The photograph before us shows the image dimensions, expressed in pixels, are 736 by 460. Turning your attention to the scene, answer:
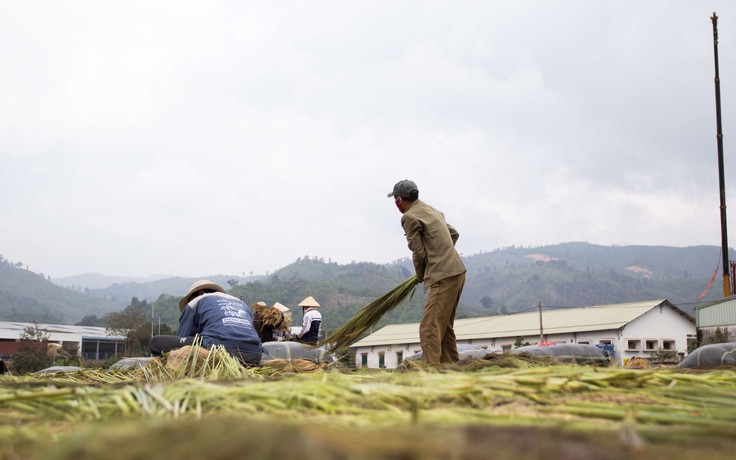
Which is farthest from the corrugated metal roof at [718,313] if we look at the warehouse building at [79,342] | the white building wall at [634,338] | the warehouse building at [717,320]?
the warehouse building at [79,342]

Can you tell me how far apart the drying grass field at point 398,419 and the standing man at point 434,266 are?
9.86 feet

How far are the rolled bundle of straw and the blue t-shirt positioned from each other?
1.07m

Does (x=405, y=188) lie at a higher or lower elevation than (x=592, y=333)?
higher

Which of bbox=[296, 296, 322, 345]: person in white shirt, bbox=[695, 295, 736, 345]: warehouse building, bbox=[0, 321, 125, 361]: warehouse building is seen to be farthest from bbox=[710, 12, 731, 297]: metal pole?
bbox=[0, 321, 125, 361]: warehouse building

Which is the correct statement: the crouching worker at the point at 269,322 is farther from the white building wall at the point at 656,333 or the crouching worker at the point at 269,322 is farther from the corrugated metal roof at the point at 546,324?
the white building wall at the point at 656,333

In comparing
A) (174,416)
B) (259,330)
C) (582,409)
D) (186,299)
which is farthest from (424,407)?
(259,330)

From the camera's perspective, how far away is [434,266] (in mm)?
6297

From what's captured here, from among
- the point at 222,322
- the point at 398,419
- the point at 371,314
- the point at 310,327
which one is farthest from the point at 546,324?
the point at 398,419

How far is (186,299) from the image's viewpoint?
7.34 m

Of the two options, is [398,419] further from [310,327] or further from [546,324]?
[546,324]

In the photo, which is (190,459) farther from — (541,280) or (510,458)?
(541,280)

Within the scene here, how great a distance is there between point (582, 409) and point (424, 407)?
1.79 feet

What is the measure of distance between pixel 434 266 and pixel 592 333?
34.0 meters

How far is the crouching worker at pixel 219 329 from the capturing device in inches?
240
